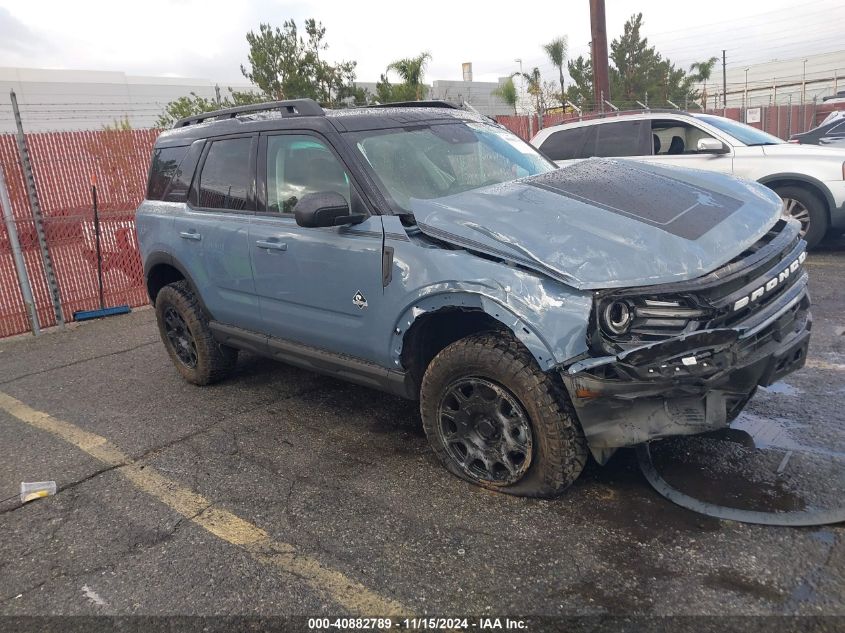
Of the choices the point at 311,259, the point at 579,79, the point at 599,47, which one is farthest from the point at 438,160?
the point at 579,79

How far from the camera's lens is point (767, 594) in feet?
7.96

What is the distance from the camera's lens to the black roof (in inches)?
155

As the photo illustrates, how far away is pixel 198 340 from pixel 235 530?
2240mm

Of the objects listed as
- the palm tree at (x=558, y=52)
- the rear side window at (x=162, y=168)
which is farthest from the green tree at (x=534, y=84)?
the rear side window at (x=162, y=168)

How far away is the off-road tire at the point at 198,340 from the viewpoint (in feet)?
16.6

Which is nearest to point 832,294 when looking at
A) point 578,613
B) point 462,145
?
point 462,145

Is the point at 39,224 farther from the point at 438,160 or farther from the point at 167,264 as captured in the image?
the point at 438,160

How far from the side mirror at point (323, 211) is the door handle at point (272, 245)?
0.59 m

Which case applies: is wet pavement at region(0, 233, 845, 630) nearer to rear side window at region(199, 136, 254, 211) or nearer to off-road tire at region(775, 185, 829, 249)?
rear side window at region(199, 136, 254, 211)

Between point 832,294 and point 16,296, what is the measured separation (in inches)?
351

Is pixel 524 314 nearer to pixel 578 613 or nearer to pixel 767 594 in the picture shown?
pixel 578 613

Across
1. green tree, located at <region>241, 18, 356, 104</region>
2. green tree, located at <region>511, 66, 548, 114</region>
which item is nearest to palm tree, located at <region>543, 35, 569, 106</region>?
green tree, located at <region>511, 66, 548, 114</region>

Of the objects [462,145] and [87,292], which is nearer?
[462,145]

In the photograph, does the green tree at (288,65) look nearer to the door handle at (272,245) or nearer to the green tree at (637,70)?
the door handle at (272,245)
